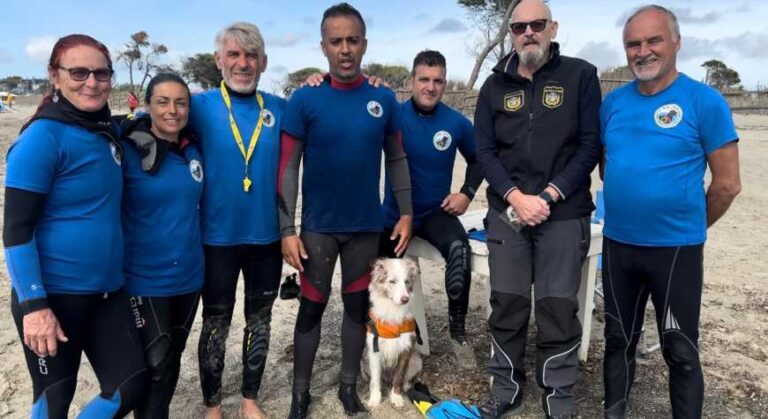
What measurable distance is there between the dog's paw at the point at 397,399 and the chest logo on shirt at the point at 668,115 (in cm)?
251

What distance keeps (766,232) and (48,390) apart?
9.60 m

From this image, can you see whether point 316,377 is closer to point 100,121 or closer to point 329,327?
point 329,327

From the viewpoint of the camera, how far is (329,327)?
535 centimetres

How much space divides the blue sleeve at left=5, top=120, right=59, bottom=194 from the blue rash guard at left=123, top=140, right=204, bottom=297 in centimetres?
46

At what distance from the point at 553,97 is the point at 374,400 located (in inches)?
95.7

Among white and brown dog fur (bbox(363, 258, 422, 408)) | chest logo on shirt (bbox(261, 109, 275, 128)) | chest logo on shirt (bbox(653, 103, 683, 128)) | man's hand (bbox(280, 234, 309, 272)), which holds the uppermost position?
chest logo on shirt (bbox(261, 109, 275, 128))

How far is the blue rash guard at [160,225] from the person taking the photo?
286 cm

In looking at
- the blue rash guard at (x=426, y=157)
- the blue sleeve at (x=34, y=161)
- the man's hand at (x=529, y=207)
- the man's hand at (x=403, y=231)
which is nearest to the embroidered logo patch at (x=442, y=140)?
the blue rash guard at (x=426, y=157)

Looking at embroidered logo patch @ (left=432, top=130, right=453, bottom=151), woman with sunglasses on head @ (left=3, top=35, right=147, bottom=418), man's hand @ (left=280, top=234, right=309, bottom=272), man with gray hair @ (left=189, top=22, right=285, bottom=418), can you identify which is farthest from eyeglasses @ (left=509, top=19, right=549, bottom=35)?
woman with sunglasses on head @ (left=3, top=35, right=147, bottom=418)

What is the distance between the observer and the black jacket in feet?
10.6

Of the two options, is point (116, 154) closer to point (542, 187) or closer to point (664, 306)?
point (542, 187)

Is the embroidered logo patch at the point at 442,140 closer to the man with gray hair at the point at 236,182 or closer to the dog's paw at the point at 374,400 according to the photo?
the man with gray hair at the point at 236,182

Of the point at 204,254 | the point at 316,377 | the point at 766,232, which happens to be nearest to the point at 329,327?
the point at 316,377

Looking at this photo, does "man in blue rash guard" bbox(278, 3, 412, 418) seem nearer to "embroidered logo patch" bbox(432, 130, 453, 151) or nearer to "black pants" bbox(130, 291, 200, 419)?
"embroidered logo patch" bbox(432, 130, 453, 151)
